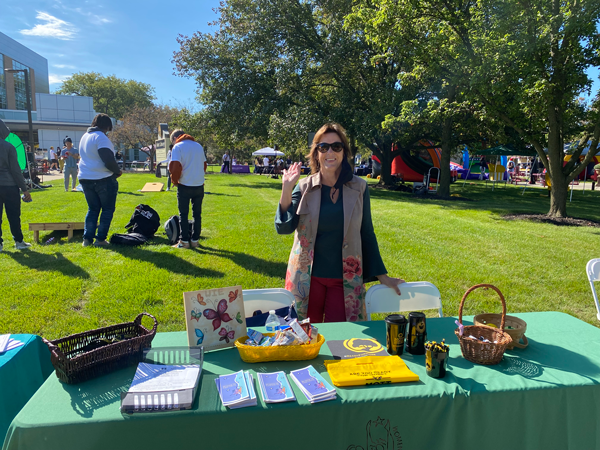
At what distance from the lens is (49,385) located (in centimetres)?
173

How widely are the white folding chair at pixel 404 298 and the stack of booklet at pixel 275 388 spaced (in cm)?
127

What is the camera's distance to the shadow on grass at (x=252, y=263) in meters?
5.82

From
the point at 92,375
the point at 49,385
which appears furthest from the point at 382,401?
the point at 49,385

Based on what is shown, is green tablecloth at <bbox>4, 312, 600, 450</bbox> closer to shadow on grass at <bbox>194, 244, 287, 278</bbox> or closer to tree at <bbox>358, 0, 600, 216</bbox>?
shadow on grass at <bbox>194, 244, 287, 278</bbox>

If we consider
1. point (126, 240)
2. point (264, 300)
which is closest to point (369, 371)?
point (264, 300)

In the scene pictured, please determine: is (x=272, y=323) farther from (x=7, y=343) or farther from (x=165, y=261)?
(x=165, y=261)

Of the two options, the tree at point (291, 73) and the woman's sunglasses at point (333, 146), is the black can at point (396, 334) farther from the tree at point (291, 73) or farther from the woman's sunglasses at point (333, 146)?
the tree at point (291, 73)

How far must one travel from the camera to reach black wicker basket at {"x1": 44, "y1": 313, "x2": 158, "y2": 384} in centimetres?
172

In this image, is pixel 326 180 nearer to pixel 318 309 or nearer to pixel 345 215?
pixel 345 215

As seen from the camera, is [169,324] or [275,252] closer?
[169,324]

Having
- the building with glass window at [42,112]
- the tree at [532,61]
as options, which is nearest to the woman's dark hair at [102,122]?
the tree at [532,61]

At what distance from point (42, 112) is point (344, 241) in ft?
181

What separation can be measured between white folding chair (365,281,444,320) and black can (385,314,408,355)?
0.85 metres

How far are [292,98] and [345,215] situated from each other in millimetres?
18927
